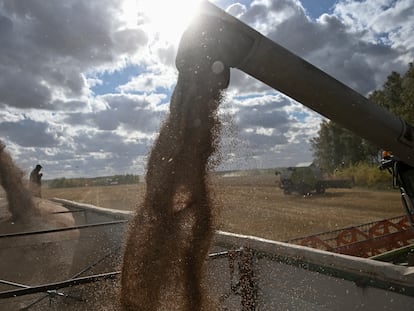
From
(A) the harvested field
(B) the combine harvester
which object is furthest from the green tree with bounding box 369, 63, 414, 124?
(B) the combine harvester

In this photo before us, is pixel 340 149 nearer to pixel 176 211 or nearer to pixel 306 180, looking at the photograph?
pixel 306 180

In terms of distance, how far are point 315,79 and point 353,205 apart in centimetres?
1905

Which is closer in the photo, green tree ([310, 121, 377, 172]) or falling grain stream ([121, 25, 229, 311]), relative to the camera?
falling grain stream ([121, 25, 229, 311])

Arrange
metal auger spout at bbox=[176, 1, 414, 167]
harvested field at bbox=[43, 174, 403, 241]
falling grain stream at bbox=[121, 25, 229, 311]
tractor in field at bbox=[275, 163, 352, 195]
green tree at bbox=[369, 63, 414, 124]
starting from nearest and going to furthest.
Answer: metal auger spout at bbox=[176, 1, 414, 167]
falling grain stream at bbox=[121, 25, 229, 311]
harvested field at bbox=[43, 174, 403, 241]
tractor in field at bbox=[275, 163, 352, 195]
green tree at bbox=[369, 63, 414, 124]

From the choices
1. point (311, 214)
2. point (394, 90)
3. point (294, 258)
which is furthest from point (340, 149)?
point (294, 258)

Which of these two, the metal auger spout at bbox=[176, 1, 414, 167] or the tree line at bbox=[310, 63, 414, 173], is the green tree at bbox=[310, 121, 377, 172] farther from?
the metal auger spout at bbox=[176, 1, 414, 167]

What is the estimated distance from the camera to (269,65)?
210 cm

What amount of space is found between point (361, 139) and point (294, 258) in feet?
76.5

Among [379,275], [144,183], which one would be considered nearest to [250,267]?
[379,275]

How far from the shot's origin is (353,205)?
1983 centimetres

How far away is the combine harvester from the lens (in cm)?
211

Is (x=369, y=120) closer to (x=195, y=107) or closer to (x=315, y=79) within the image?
(x=315, y=79)

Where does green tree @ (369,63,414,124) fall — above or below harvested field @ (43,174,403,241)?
above

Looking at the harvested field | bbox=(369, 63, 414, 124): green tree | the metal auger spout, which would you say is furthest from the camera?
bbox=(369, 63, 414, 124): green tree
